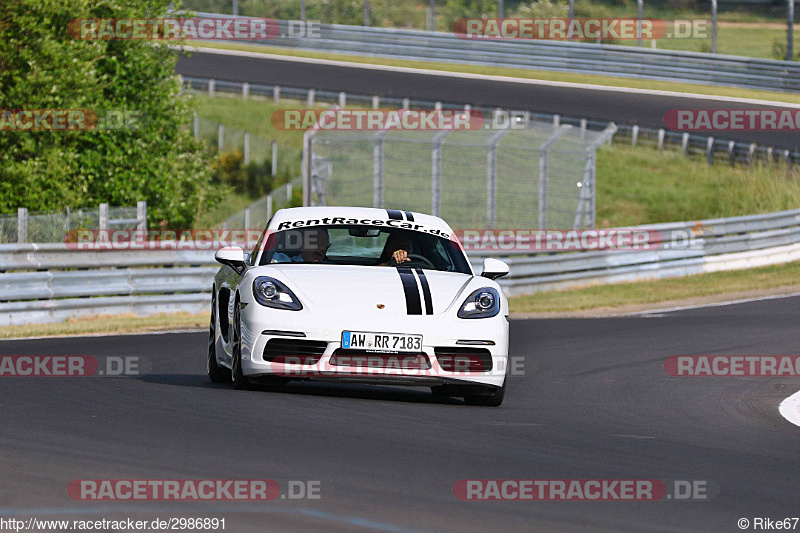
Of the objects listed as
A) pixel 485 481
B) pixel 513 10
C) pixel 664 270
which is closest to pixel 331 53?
pixel 513 10

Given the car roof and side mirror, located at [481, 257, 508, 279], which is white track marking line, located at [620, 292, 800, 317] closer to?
the car roof

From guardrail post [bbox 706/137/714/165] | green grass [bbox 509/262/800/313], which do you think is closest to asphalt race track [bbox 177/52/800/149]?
guardrail post [bbox 706/137/714/165]

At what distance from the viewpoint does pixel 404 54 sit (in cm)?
4819

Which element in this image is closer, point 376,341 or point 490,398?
point 376,341

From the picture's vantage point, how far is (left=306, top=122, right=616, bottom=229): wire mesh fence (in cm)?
2641

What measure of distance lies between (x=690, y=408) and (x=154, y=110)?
19426 millimetres

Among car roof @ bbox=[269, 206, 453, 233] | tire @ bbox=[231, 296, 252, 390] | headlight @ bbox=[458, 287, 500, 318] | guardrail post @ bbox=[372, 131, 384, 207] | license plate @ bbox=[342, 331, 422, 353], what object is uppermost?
car roof @ bbox=[269, 206, 453, 233]

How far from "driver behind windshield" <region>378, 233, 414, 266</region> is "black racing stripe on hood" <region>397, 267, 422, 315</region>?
0.43 meters

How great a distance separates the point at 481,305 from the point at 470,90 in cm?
3391

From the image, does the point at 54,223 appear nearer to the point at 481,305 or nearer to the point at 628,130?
the point at 481,305

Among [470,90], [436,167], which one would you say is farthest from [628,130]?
[436,167]

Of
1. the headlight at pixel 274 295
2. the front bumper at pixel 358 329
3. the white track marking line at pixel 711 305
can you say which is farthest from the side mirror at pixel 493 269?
the white track marking line at pixel 711 305

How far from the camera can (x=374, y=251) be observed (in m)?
10.7

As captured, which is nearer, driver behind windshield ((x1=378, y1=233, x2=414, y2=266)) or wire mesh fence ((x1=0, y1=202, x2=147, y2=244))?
driver behind windshield ((x1=378, y1=233, x2=414, y2=266))
